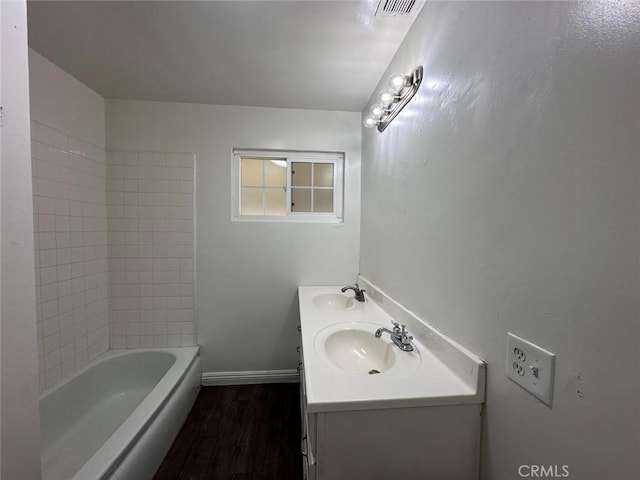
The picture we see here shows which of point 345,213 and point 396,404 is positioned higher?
point 345,213

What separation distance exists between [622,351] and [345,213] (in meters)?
1.84

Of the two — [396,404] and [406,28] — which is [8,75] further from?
[406,28]

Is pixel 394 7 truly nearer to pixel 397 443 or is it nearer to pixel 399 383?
pixel 399 383

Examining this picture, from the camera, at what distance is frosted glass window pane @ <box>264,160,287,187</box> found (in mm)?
2240

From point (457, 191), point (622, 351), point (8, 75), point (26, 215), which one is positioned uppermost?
point (8, 75)

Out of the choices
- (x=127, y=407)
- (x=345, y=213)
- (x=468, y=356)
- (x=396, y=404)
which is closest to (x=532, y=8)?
(x=468, y=356)

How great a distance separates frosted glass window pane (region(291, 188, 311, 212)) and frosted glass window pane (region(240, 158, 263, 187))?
313 millimetres

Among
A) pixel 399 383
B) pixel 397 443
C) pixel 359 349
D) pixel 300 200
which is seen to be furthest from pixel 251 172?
pixel 397 443

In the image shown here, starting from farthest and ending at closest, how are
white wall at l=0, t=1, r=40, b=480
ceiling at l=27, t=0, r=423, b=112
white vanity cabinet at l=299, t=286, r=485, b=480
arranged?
ceiling at l=27, t=0, r=423, b=112 < white vanity cabinet at l=299, t=286, r=485, b=480 < white wall at l=0, t=1, r=40, b=480

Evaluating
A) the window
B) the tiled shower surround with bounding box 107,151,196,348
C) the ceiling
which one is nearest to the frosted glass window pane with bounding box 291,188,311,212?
the window

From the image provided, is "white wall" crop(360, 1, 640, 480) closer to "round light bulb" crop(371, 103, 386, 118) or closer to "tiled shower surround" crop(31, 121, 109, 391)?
"round light bulb" crop(371, 103, 386, 118)

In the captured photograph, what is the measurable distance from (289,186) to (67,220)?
155 centimetres

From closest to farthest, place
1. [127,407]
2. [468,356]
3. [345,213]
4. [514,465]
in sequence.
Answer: [514,465]
[468,356]
[127,407]
[345,213]

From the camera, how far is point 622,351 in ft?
1.52
